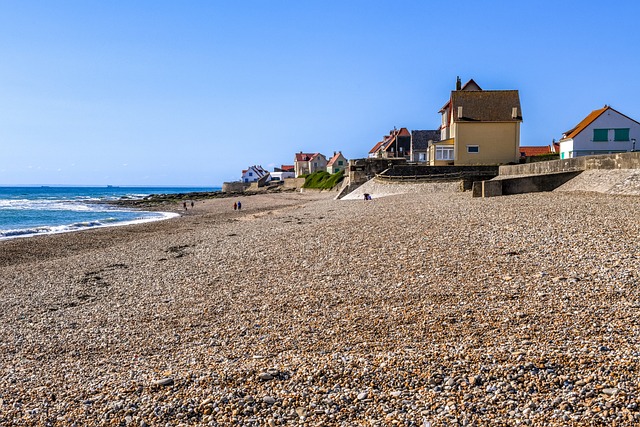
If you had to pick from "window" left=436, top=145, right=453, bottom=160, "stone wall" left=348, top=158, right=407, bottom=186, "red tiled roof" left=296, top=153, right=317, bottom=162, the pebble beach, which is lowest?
the pebble beach

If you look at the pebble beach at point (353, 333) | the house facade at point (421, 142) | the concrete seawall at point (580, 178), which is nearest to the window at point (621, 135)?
the concrete seawall at point (580, 178)

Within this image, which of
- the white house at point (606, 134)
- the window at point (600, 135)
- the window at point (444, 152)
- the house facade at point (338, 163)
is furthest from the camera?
the house facade at point (338, 163)

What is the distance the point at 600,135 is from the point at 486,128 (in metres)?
7.76

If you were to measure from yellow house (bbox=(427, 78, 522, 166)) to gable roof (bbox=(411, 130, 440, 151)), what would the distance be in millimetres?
18304

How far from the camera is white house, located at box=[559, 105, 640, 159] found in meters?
38.1

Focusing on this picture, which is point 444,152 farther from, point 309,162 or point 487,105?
point 309,162

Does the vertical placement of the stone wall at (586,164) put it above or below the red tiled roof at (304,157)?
below

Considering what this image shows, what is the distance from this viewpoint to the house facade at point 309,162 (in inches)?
4198

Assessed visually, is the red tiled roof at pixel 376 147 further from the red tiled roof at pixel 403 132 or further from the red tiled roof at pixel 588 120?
the red tiled roof at pixel 588 120

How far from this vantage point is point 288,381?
6.23 m

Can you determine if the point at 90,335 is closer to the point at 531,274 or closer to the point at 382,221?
the point at 531,274

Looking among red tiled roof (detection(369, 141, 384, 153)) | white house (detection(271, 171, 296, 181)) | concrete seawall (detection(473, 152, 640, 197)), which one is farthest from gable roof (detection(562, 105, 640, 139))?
white house (detection(271, 171, 296, 181))

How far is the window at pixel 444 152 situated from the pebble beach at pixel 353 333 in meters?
26.9

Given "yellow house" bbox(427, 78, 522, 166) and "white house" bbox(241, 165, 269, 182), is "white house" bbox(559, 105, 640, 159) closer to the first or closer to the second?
"yellow house" bbox(427, 78, 522, 166)
